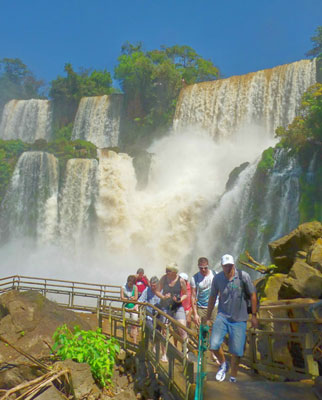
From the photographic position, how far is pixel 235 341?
16.9 ft

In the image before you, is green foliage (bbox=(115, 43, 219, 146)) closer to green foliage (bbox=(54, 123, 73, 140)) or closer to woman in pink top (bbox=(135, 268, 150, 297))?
green foliage (bbox=(54, 123, 73, 140))

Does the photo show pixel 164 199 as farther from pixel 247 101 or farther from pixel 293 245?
pixel 293 245

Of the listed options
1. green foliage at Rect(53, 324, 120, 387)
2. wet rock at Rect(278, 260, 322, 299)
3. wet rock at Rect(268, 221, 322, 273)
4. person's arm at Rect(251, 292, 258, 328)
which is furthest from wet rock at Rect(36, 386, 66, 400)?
wet rock at Rect(268, 221, 322, 273)

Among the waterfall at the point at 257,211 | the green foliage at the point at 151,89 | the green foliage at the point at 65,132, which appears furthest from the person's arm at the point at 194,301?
the green foliage at the point at 65,132

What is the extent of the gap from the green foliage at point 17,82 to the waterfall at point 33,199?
33460 mm

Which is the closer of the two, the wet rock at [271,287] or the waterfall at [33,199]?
the wet rock at [271,287]

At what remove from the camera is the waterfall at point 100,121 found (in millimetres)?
39688

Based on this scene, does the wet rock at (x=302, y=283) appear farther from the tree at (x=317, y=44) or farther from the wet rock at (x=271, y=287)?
the tree at (x=317, y=44)

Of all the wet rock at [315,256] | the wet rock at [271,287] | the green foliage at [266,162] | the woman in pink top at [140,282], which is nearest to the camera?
the wet rock at [315,256]

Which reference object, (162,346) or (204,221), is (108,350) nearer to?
(162,346)

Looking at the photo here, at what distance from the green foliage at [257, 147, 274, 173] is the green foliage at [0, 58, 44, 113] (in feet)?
164

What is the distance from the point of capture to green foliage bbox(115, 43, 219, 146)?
120ft

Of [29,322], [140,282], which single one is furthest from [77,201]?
[140,282]

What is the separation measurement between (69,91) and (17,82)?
26761 mm
